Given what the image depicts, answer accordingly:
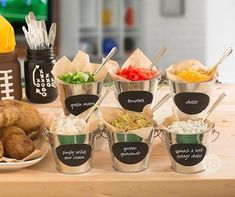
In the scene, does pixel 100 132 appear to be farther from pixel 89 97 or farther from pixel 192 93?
pixel 192 93

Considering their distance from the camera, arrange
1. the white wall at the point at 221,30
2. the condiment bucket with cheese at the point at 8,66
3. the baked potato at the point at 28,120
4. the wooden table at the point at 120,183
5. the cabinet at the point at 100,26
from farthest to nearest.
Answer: the cabinet at the point at 100,26 → the white wall at the point at 221,30 → the condiment bucket with cheese at the point at 8,66 → the baked potato at the point at 28,120 → the wooden table at the point at 120,183

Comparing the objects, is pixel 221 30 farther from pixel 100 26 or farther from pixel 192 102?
pixel 192 102

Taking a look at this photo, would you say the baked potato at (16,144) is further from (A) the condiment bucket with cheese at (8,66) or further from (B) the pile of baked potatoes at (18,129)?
(A) the condiment bucket with cheese at (8,66)

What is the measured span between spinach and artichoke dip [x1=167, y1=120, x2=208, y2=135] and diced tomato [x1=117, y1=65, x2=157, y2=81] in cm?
22

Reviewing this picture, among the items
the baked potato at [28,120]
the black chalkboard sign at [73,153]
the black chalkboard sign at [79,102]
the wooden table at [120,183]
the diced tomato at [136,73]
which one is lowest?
the wooden table at [120,183]

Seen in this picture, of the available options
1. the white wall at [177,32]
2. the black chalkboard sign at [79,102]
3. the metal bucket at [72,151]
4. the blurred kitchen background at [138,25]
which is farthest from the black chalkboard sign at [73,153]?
the white wall at [177,32]

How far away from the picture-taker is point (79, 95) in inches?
65.4

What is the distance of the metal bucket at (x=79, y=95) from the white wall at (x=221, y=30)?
3.48m

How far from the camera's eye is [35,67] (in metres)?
2.05

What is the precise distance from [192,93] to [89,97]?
0.29 m

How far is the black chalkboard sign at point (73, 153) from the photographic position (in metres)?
1.47

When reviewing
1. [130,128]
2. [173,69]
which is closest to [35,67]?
[173,69]

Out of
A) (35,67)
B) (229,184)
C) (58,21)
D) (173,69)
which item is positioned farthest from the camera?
(58,21)

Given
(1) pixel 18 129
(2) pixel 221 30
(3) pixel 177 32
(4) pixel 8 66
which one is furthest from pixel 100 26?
(1) pixel 18 129
